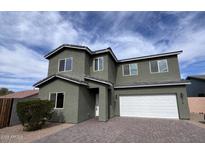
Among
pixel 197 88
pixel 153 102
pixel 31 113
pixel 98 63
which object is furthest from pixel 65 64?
pixel 197 88

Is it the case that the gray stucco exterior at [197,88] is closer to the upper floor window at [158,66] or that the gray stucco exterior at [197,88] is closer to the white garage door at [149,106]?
the upper floor window at [158,66]

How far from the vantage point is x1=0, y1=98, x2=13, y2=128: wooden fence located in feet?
24.4

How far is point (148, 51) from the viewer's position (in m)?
13.3

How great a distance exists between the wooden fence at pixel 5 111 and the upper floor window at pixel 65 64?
5.12 meters

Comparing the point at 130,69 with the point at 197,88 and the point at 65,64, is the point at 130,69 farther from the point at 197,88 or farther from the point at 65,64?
the point at 197,88

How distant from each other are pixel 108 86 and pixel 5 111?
26.8 ft

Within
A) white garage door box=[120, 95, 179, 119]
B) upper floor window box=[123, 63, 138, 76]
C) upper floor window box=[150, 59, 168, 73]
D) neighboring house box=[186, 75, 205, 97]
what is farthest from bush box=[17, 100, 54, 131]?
neighboring house box=[186, 75, 205, 97]

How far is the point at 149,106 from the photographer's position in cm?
1034

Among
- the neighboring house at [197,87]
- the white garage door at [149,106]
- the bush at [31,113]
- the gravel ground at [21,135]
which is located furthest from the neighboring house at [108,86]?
the neighboring house at [197,87]

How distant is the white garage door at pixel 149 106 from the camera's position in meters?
9.77
